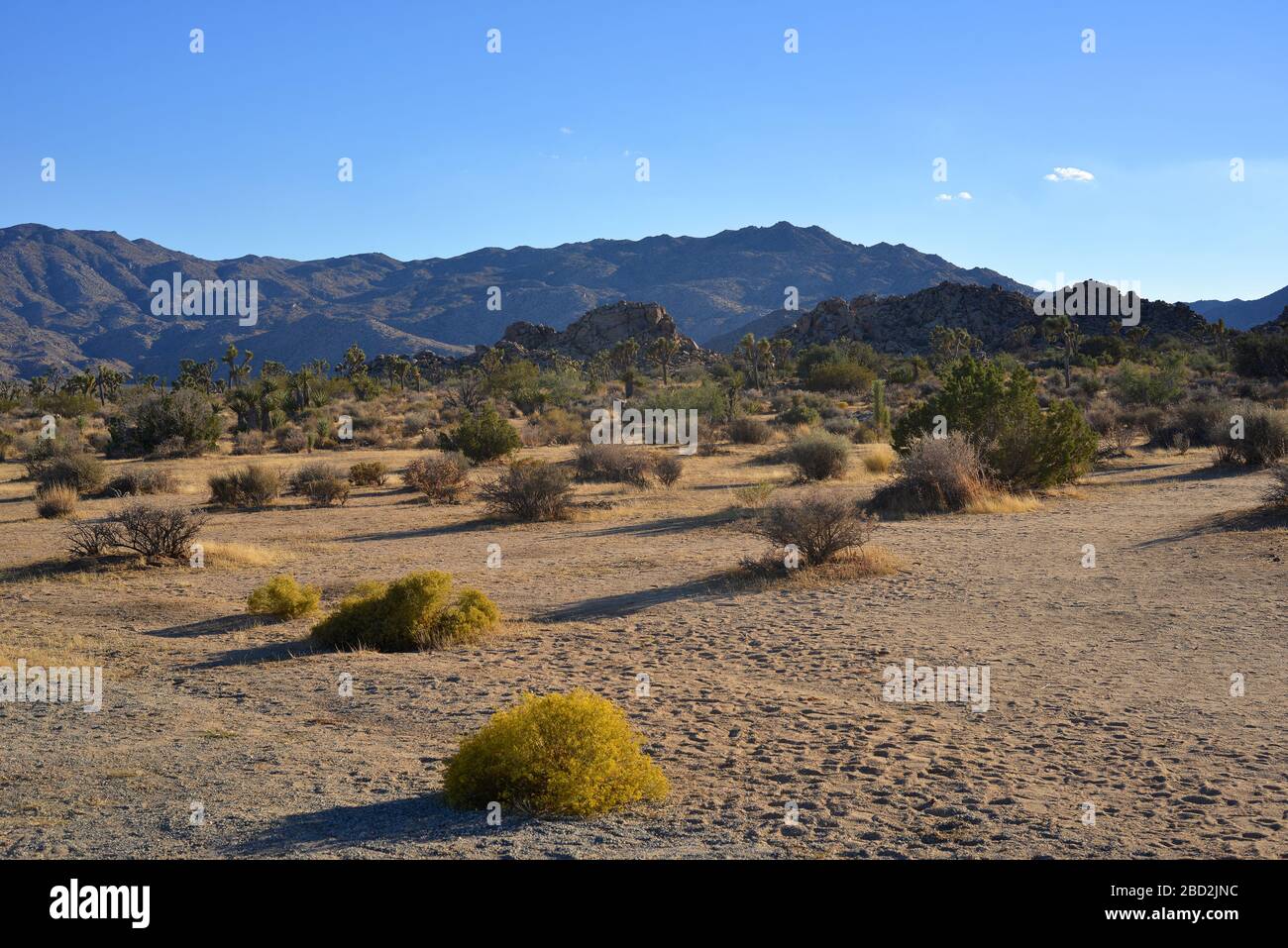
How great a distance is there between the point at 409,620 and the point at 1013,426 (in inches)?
576

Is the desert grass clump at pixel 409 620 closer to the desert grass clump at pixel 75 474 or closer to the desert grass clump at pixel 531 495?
the desert grass clump at pixel 531 495

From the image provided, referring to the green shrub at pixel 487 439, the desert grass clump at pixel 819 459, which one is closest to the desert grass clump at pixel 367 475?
the green shrub at pixel 487 439

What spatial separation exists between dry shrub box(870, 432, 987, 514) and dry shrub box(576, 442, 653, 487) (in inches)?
297

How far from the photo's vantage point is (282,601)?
41.0 feet

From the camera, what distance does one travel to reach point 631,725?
802cm

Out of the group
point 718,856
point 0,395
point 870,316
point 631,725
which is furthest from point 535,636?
point 870,316

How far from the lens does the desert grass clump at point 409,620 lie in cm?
1116

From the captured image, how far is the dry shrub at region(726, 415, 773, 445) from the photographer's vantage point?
37.4 metres

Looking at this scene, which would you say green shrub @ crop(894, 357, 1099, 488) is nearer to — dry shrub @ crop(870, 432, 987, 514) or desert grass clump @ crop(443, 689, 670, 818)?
dry shrub @ crop(870, 432, 987, 514)

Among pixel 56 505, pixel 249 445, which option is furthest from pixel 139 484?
pixel 249 445

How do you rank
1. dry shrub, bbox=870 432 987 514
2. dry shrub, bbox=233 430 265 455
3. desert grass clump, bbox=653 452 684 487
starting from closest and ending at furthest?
dry shrub, bbox=870 432 987 514, desert grass clump, bbox=653 452 684 487, dry shrub, bbox=233 430 265 455

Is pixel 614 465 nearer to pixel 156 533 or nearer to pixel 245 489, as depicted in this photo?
pixel 245 489

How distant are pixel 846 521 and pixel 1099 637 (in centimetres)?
453

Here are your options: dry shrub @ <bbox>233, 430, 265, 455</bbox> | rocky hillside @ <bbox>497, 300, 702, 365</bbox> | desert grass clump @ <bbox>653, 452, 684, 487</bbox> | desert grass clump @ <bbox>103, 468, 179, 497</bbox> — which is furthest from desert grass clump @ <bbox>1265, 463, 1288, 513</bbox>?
rocky hillside @ <bbox>497, 300, 702, 365</bbox>
